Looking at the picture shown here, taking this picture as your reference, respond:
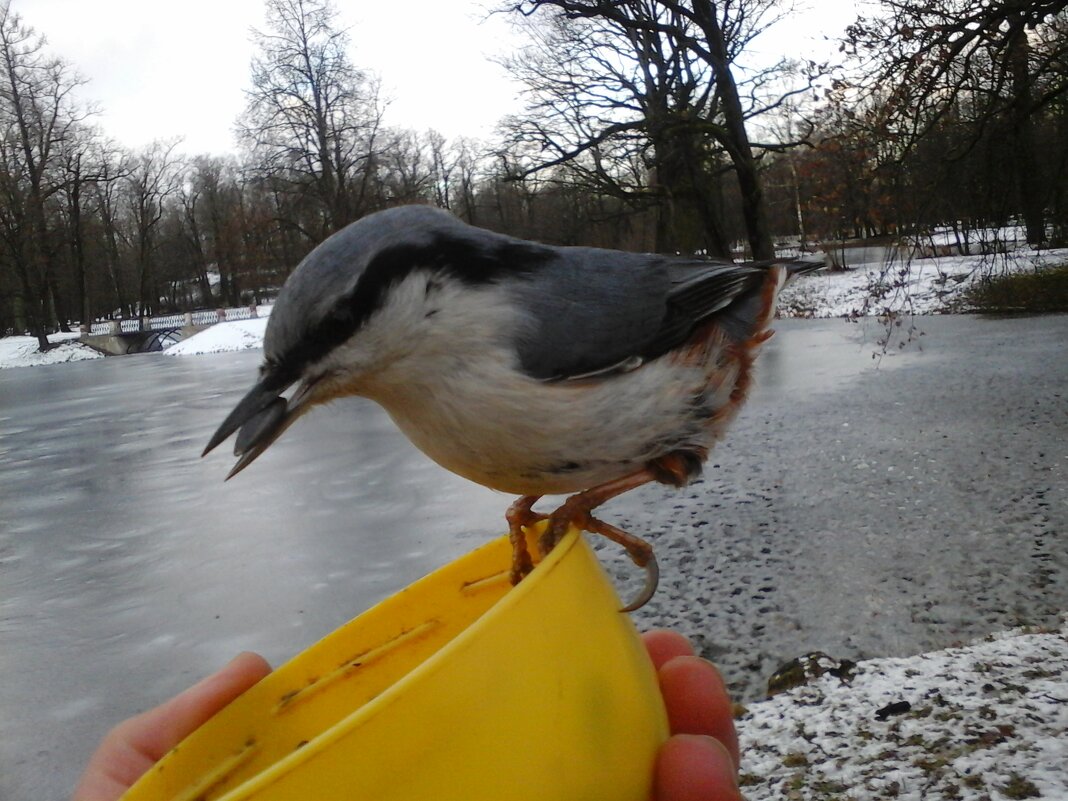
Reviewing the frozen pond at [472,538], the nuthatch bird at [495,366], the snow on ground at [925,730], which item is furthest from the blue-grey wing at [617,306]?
the frozen pond at [472,538]

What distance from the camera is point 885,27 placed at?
176 inches

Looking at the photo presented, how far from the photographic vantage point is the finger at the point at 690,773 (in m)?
0.83

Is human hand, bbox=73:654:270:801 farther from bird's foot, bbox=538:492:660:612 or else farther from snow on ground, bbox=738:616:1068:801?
snow on ground, bbox=738:616:1068:801

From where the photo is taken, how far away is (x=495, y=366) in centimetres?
87

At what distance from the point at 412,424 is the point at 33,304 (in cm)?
2839

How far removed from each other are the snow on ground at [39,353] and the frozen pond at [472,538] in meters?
17.4

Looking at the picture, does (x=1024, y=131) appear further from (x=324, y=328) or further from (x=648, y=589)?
(x=324, y=328)

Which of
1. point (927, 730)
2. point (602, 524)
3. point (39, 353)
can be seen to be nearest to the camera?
point (602, 524)

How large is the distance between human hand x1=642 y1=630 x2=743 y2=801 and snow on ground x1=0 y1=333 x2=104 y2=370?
2414 centimetres

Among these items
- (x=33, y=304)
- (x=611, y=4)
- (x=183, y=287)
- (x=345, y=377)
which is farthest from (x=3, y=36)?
(x=345, y=377)

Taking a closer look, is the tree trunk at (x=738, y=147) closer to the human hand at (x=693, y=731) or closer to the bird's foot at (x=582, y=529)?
the human hand at (x=693, y=731)

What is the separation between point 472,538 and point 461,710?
11.0 ft

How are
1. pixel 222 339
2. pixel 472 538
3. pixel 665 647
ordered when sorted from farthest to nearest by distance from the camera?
1. pixel 222 339
2. pixel 472 538
3. pixel 665 647

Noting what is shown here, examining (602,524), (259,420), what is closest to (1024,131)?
(602,524)
